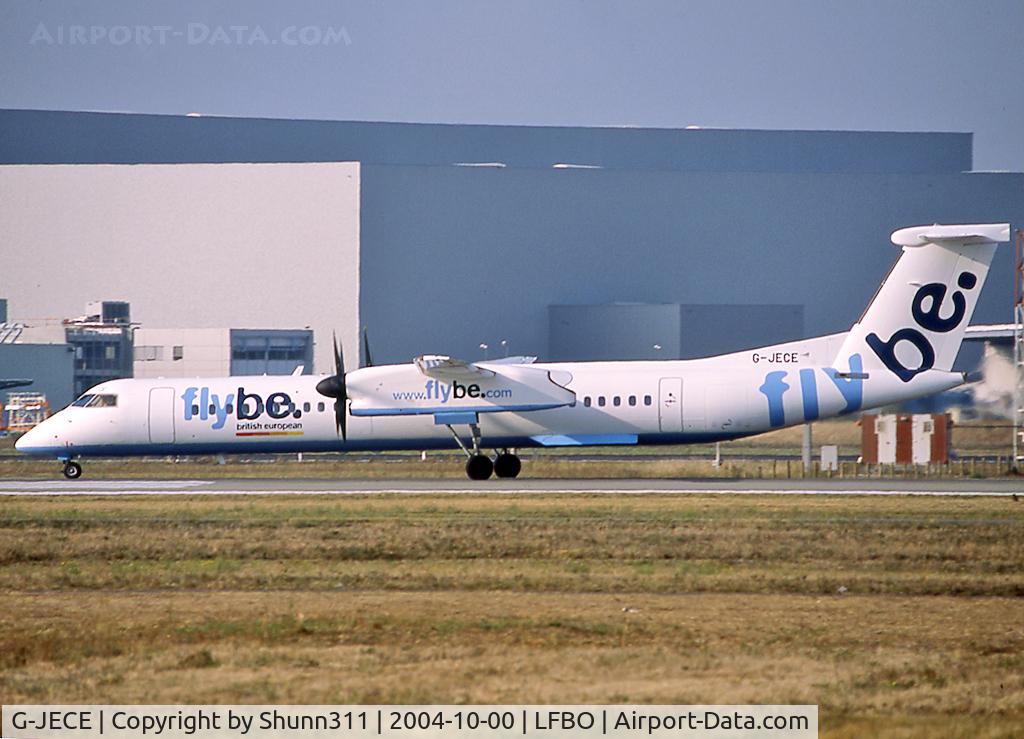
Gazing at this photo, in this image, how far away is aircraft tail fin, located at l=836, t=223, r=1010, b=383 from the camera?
123ft

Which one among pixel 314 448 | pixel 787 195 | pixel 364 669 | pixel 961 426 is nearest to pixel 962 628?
pixel 364 669

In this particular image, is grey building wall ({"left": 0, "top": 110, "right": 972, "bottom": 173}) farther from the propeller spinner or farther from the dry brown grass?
the propeller spinner

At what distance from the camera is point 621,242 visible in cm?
8338

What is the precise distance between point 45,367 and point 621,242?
32.5m

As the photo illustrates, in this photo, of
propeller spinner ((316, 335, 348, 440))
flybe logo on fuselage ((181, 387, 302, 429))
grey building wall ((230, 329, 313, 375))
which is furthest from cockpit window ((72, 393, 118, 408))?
grey building wall ((230, 329, 313, 375))

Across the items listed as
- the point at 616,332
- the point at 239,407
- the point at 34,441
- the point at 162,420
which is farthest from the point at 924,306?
the point at 616,332

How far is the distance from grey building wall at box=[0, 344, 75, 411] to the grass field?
43.5 m

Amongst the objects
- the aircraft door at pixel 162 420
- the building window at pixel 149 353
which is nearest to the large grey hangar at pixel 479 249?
the building window at pixel 149 353

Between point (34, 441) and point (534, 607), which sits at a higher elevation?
point (34, 441)

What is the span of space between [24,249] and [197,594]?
6962cm

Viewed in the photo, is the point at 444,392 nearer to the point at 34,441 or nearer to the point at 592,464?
the point at 592,464

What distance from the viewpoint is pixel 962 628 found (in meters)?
16.2

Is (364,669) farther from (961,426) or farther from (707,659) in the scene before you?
(961,426)

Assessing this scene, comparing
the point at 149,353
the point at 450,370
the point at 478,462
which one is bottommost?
the point at 478,462
